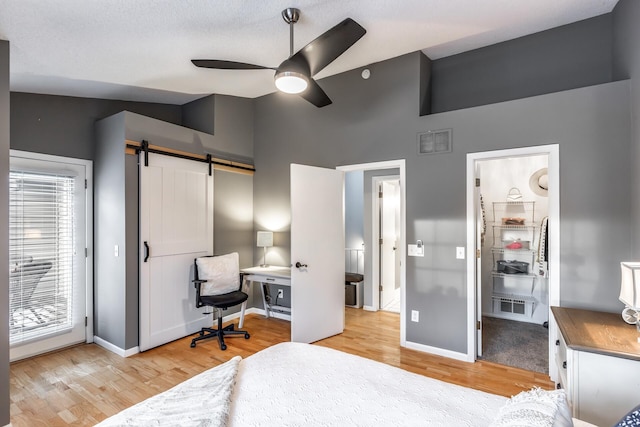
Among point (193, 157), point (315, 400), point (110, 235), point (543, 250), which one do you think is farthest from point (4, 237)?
point (543, 250)

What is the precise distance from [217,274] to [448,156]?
286 cm

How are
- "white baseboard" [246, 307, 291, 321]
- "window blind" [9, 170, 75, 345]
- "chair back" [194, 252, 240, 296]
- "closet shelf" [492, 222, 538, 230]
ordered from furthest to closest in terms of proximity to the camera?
"white baseboard" [246, 307, 291, 321]
"closet shelf" [492, 222, 538, 230]
"chair back" [194, 252, 240, 296]
"window blind" [9, 170, 75, 345]

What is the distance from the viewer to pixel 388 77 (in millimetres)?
3699

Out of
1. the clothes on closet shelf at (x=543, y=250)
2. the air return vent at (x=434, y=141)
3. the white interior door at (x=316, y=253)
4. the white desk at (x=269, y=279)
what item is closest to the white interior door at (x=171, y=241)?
the white desk at (x=269, y=279)

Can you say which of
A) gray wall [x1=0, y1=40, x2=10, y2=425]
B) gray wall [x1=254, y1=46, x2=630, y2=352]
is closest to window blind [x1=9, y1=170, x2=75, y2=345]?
gray wall [x1=0, y1=40, x2=10, y2=425]

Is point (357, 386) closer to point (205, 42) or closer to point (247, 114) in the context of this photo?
point (205, 42)

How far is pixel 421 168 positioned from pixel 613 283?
6.10 feet

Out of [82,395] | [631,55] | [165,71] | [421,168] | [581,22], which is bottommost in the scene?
[82,395]

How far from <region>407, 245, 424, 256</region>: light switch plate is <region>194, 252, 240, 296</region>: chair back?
81.7 inches

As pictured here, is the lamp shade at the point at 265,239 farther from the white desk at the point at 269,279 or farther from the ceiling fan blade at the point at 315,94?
the ceiling fan blade at the point at 315,94

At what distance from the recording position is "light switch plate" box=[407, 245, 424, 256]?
3.53m

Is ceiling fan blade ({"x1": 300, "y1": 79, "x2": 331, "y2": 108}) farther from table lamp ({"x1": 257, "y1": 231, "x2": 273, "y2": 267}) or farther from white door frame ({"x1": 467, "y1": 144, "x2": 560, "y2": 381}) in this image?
table lamp ({"x1": 257, "y1": 231, "x2": 273, "y2": 267})

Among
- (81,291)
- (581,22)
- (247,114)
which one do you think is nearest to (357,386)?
(81,291)

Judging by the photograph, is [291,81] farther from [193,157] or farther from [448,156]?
[193,157]
